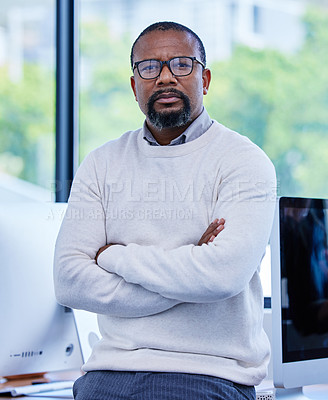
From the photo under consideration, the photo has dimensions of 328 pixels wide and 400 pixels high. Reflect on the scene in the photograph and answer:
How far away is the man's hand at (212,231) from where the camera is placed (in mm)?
1330

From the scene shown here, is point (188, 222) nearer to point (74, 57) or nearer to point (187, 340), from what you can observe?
point (187, 340)

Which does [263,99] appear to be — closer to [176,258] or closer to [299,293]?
[299,293]

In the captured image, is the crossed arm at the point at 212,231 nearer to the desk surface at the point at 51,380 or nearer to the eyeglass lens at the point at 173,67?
the eyeglass lens at the point at 173,67

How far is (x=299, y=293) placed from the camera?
1.56 meters

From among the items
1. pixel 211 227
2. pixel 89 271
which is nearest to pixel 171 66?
pixel 211 227

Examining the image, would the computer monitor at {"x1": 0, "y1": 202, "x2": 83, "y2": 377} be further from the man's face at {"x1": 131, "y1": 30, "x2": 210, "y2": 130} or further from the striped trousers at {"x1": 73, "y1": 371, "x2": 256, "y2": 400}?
the man's face at {"x1": 131, "y1": 30, "x2": 210, "y2": 130}

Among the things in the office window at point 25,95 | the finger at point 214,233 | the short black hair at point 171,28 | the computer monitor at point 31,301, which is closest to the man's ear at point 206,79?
the short black hair at point 171,28

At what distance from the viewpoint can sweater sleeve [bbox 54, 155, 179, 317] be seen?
1335mm

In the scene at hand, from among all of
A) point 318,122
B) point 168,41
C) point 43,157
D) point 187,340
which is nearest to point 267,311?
point 187,340

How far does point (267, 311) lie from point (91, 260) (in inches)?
29.4

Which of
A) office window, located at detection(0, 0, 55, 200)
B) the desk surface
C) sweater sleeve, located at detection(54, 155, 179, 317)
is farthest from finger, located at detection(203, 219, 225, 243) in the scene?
office window, located at detection(0, 0, 55, 200)

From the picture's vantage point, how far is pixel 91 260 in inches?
56.0

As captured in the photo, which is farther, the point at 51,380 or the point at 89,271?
the point at 51,380

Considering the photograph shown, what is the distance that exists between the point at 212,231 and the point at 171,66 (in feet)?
1.56
